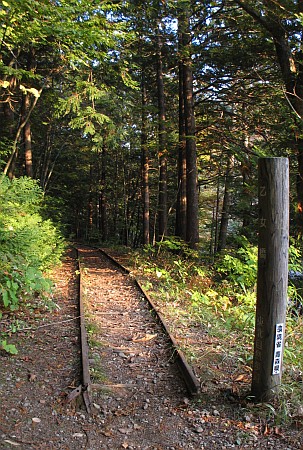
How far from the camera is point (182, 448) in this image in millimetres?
3057

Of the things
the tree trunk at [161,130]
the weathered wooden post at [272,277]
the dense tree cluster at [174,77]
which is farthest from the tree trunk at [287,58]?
the tree trunk at [161,130]

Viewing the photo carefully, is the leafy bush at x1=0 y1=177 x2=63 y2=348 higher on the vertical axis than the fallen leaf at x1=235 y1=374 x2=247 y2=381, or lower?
higher

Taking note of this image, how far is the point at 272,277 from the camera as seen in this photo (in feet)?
11.5

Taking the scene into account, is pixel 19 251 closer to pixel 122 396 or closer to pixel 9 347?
pixel 9 347

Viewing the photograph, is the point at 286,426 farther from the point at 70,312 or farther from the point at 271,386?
the point at 70,312

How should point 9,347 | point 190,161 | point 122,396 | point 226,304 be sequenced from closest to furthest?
point 122,396, point 9,347, point 226,304, point 190,161

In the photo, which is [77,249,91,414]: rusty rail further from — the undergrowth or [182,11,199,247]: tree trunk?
[182,11,199,247]: tree trunk

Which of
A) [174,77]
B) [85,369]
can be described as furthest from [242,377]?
[174,77]

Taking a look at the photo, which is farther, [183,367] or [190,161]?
[190,161]

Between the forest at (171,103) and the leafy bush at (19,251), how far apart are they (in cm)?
3

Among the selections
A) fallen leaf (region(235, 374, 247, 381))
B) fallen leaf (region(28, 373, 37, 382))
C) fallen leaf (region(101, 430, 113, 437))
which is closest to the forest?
fallen leaf (region(28, 373, 37, 382))

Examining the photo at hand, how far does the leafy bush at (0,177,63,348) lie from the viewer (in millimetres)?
4461

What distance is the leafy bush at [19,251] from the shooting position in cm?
446

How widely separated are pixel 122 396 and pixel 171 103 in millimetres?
17626
